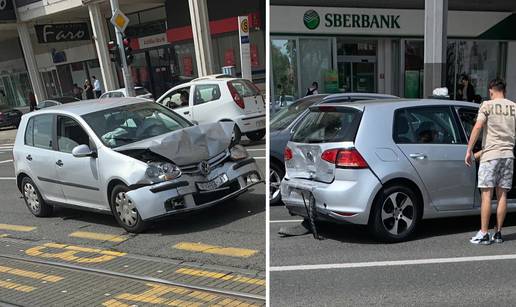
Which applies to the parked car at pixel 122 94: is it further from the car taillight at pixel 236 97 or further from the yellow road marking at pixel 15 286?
the yellow road marking at pixel 15 286

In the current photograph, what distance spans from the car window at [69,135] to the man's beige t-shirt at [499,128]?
4.55m

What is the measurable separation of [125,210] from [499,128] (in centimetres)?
411

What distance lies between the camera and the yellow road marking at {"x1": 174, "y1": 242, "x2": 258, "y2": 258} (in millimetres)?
5243

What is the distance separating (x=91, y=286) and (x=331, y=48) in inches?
569

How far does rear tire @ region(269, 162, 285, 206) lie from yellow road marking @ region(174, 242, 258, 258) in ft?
2.59

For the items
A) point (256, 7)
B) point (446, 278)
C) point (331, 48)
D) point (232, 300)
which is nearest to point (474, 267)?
point (446, 278)

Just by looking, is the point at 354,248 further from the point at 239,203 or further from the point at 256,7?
the point at 256,7

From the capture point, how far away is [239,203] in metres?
7.14

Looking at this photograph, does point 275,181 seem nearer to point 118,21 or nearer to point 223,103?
point 223,103

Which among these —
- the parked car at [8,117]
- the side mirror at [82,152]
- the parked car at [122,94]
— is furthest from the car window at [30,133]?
the parked car at [8,117]

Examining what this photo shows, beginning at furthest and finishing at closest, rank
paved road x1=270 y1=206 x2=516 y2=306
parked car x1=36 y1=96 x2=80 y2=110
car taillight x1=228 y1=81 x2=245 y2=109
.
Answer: parked car x1=36 y1=96 x2=80 y2=110 < car taillight x1=228 y1=81 x2=245 y2=109 < paved road x1=270 y1=206 x2=516 y2=306

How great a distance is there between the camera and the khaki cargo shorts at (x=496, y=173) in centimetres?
512

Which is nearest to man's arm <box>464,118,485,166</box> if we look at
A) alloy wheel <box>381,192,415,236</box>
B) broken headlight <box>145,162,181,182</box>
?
alloy wheel <box>381,192,415,236</box>

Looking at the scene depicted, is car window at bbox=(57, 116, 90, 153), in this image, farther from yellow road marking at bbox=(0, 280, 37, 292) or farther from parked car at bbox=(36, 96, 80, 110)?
parked car at bbox=(36, 96, 80, 110)
